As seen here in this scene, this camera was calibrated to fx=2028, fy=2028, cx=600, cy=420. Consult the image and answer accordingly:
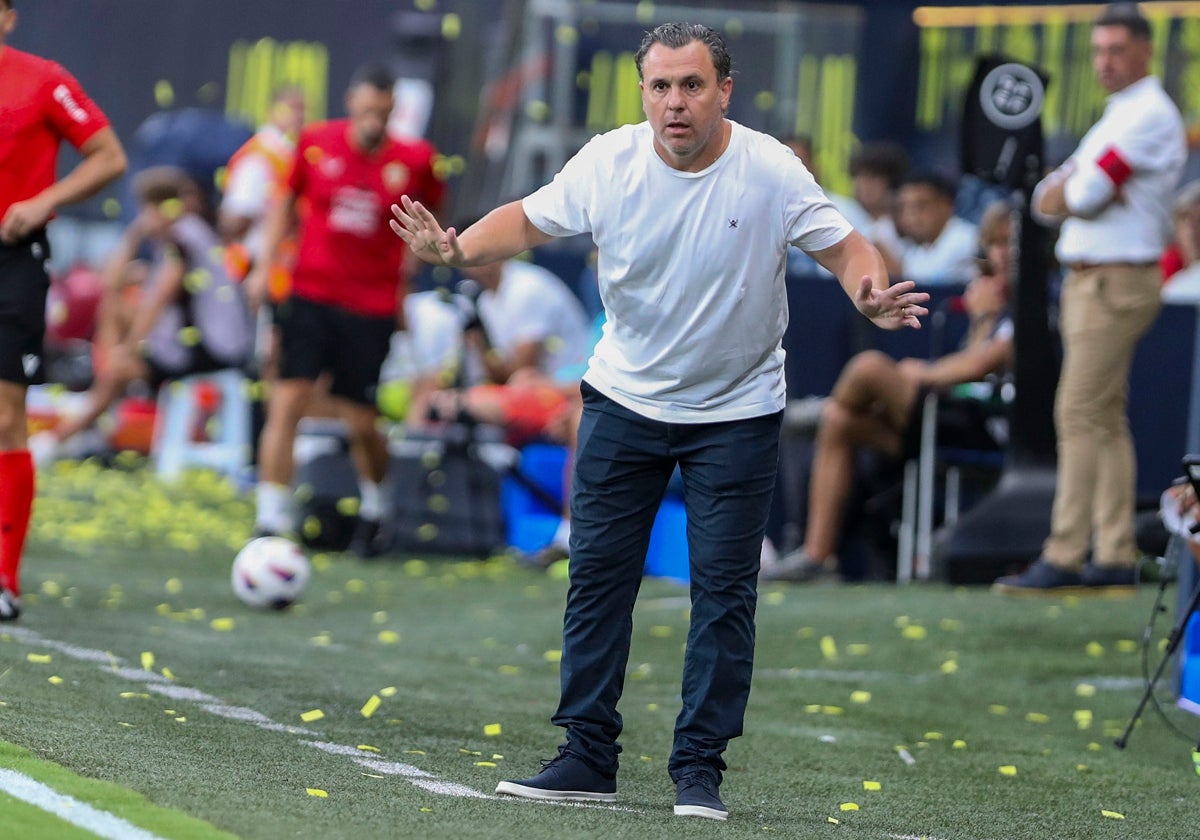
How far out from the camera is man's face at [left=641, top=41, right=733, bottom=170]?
4.96 metres

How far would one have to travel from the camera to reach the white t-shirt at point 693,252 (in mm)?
5098

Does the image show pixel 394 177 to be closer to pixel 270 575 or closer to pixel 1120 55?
pixel 270 575

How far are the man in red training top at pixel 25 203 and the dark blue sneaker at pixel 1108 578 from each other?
4803 mm

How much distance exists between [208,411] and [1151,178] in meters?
10.3

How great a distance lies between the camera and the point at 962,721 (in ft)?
23.3

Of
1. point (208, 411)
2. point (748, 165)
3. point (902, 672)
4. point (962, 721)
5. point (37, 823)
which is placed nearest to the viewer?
point (37, 823)

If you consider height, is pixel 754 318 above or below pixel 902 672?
above

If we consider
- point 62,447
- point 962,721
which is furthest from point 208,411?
point 962,721

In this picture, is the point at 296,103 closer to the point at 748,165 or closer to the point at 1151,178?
the point at 1151,178

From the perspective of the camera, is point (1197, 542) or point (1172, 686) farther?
point (1172, 686)

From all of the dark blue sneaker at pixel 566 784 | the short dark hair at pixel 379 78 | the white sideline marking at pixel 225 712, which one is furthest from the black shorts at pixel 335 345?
the dark blue sneaker at pixel 566 784

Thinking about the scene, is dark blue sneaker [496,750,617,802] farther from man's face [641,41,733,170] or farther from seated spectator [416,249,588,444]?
seated spectator [416,249,588,444]

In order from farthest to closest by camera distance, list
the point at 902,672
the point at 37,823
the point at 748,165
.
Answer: the point at 902,672 → the point at 748,165 → the point at 37,823

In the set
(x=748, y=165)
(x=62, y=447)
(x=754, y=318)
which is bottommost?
(x=62, y=447)
